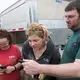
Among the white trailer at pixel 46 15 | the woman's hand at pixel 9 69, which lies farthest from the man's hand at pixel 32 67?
the white trailer at pixel 46 15

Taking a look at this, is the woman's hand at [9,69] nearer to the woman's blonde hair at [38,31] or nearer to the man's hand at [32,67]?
the woman's blonde hair at [38,31]

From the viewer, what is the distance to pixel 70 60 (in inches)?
82.9

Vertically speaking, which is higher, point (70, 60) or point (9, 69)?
point (70, 60)

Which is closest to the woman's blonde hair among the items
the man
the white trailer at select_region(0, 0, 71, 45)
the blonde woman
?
the blonde woman

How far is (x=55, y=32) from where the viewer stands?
553 cm

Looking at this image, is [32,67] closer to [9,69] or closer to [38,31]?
[38,31]

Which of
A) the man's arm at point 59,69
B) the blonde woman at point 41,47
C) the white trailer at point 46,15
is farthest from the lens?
the white trailer at point 46,15

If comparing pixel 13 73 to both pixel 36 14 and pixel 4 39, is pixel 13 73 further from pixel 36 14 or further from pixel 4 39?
pixel 36 14

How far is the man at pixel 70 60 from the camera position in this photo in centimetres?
146

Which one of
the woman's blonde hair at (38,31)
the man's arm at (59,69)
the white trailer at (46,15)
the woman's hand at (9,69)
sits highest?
the white trailer at (46,15)

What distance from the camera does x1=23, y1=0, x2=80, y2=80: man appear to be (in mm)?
1462

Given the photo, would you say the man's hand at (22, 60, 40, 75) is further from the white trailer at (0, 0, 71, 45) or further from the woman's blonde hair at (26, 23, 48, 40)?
the white trailer at (0, 0, 71, 45)

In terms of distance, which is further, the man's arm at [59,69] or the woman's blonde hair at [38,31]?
the woman's blonde hair at [38,31]

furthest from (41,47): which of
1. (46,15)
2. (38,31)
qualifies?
(46,15)
